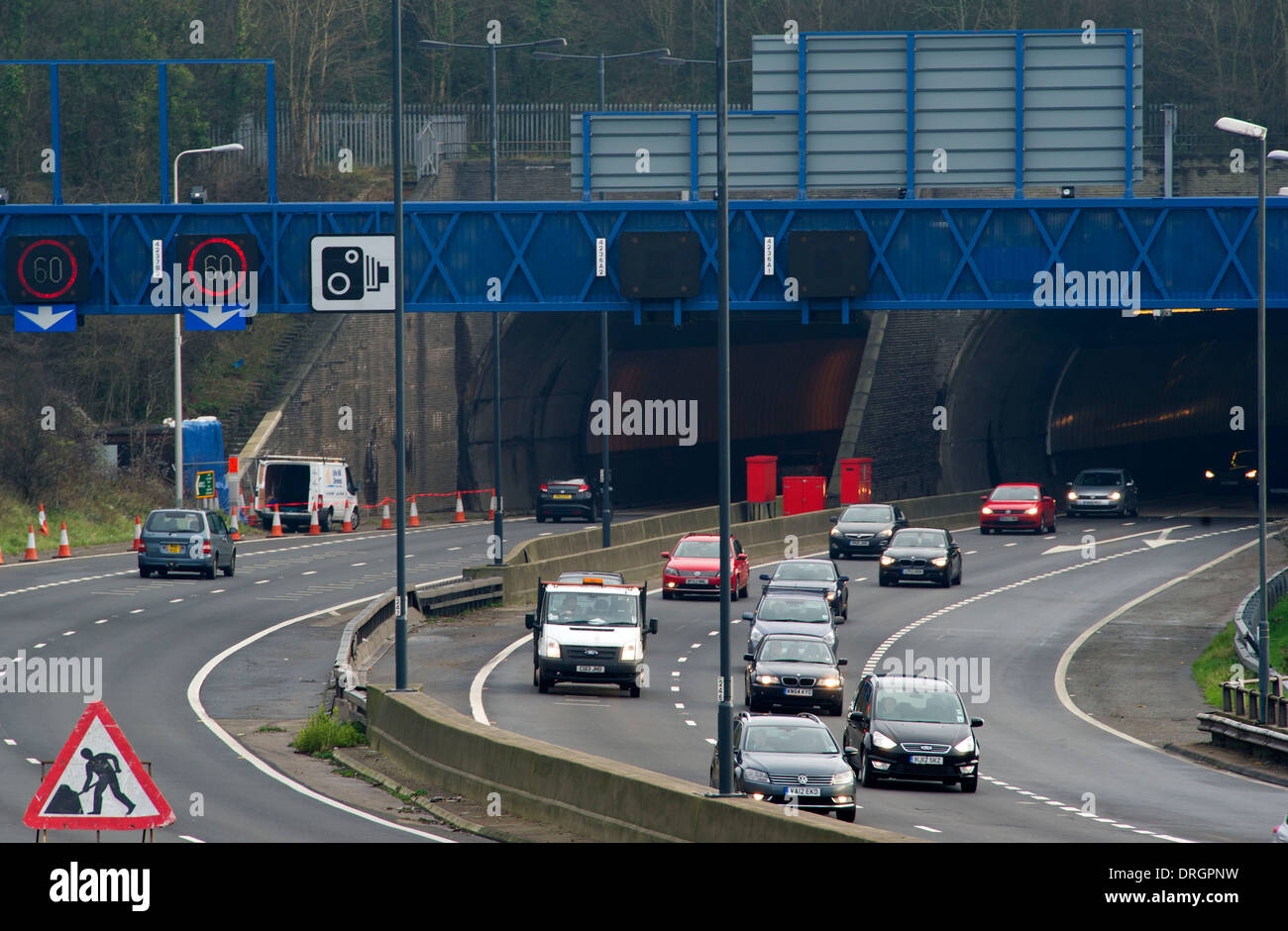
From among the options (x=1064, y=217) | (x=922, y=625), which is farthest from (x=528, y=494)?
(x=1064, y=217)

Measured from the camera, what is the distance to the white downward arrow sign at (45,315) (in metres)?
34.2

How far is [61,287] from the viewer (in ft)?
112

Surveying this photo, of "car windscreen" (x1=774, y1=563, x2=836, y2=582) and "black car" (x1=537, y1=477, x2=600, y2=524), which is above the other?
"black car" (x1=537, y1=477, x2=600, y2=524)

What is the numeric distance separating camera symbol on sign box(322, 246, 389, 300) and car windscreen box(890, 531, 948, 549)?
1584 cm

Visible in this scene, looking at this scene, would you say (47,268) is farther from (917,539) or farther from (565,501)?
(565,501)

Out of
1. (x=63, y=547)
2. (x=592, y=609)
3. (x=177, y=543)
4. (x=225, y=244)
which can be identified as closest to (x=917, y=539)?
(x=592, y=609)

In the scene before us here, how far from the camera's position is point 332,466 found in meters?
54.7

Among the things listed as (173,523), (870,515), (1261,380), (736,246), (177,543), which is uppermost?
(736,246)

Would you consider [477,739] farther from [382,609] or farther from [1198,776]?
[382,609]

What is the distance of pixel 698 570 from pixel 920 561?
5.73m

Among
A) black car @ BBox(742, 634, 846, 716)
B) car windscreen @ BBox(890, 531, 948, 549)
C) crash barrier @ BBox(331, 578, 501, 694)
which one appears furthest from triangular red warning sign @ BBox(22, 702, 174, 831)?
car windscreen @ BBox(890, 531, 948, 549)

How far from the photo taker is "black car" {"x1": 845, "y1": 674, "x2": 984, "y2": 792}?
74.6 feet

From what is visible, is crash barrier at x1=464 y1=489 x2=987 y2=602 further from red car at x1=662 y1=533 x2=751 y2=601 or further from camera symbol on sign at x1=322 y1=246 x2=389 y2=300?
camera symbol on sign at x1=322 y1=246 x2=389 y2=300

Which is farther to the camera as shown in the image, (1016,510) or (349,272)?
(1016,510)
